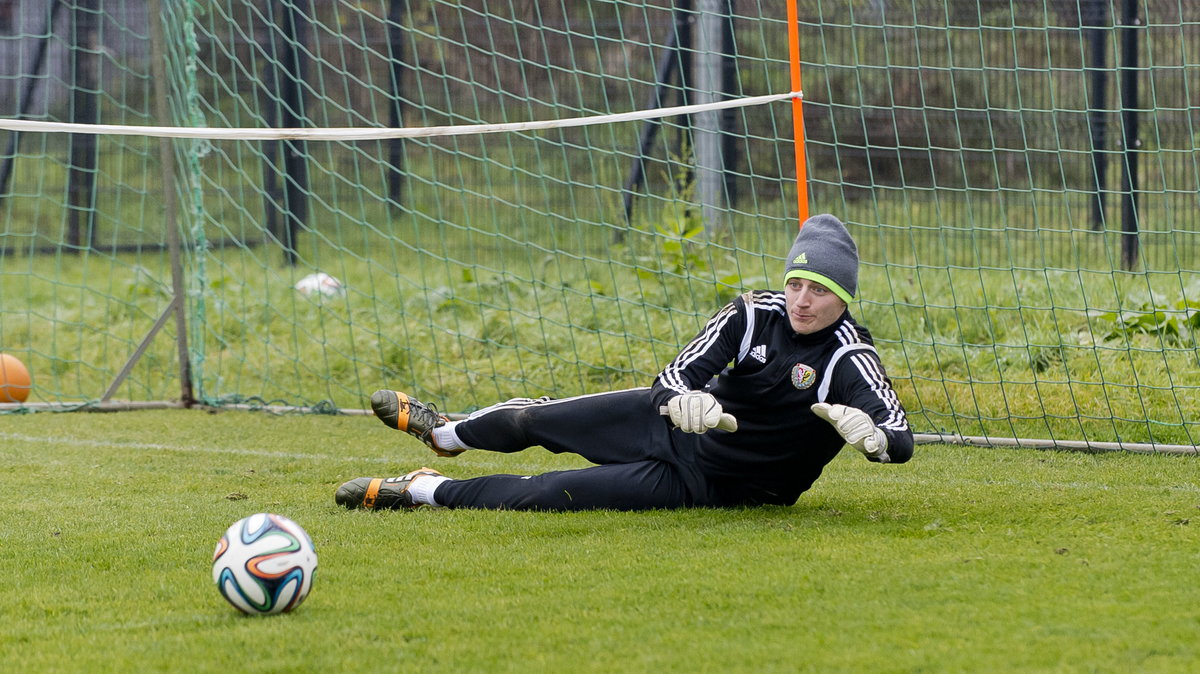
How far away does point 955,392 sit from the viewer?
6.74m

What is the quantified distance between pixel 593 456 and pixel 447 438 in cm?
56

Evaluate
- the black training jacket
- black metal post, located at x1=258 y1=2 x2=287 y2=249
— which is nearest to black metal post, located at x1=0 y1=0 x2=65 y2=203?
black metal post, located at x1=258 y1=2 x2=287 y2=249

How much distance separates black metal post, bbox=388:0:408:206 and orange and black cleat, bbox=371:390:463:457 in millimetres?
4205

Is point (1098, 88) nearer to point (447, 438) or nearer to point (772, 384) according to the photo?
point (772, 384)

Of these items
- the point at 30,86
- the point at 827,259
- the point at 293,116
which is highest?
the point at 30,86

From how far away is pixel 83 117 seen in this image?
35.7 ft

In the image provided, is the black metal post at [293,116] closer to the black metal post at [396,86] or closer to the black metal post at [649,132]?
the black metal post at [396,86]

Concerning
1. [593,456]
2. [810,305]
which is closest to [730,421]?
[810,305]

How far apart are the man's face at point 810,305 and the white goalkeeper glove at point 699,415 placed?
16.8 inches

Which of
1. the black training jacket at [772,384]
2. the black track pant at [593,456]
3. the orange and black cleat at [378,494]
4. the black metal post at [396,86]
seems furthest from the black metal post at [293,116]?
the black training jacket at [772,384]

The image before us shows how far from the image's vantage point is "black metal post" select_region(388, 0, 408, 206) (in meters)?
9.30

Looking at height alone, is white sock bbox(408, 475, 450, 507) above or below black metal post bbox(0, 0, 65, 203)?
below

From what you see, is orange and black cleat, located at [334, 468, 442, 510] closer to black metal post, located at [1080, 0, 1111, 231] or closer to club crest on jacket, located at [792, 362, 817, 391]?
club crest on jacket, located at [792, 362, 817, 391]

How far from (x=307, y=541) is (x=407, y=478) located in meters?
1.34
